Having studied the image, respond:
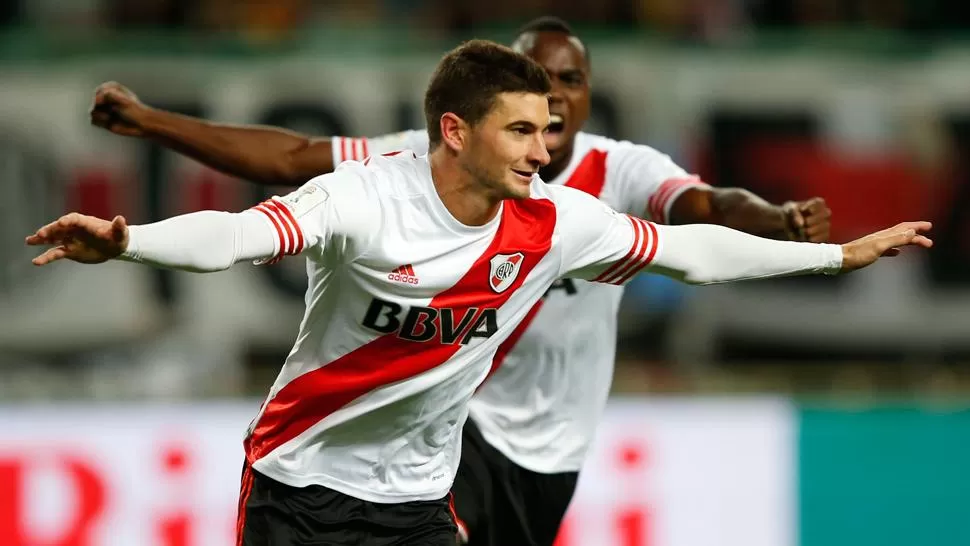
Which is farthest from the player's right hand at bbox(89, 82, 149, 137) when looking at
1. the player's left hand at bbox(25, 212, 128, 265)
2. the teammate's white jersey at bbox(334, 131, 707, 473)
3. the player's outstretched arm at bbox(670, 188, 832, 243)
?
the player's outstretched arm at bbox(670, 188, 832, 243)

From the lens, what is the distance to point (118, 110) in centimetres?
521

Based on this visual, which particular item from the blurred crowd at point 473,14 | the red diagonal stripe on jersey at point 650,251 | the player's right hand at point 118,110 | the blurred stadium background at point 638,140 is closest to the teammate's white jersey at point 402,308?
the red diagonal stripe on jersey at point 650,251

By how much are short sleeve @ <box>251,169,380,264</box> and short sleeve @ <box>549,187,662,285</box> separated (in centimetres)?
58

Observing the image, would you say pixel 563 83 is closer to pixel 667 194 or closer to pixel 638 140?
pixel 667 194

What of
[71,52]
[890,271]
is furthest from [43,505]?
[890,271]

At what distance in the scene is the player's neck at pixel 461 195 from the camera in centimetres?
429

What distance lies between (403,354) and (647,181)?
1375 millimetres

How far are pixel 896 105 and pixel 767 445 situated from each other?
2306 millimetres

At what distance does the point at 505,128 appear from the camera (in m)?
4.22

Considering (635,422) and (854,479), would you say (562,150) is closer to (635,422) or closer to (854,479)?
(635,422)

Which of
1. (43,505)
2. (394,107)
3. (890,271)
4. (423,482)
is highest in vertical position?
(394,107)

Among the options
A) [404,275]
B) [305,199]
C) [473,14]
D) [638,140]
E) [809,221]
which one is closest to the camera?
[305,199]

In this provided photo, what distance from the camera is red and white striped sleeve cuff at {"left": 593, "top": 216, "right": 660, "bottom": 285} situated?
4496 millimetres

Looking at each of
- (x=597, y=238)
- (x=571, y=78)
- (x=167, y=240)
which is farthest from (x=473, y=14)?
(x=167, y=240)
